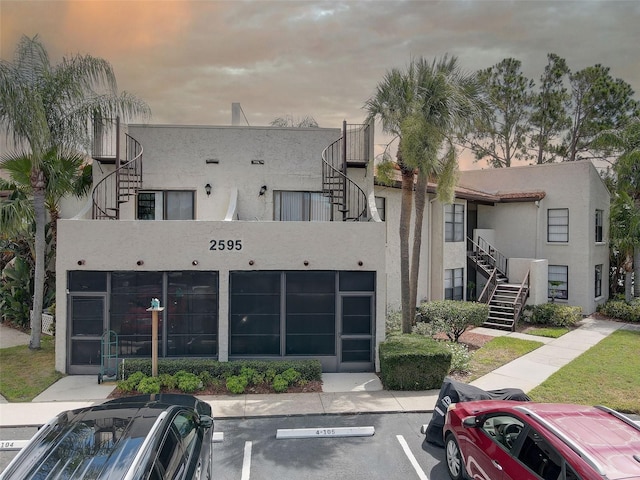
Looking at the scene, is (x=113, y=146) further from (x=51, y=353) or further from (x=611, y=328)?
(x=611, y=328)

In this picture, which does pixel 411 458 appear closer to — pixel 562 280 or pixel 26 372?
pixel 26 372

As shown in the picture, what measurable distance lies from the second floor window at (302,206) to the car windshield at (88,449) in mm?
10013

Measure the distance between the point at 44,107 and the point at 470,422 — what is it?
14233 mm

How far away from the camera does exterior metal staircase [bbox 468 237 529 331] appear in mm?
18781

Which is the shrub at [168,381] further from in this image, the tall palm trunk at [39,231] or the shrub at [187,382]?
the tall palm trunk at [39,231]

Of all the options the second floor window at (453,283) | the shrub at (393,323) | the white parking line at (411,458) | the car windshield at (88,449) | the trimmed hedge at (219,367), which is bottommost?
the white parking line at (411,458)

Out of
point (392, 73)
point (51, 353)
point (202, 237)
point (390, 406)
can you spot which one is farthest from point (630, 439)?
point (51, 353)

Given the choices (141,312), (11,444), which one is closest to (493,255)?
(141,312)

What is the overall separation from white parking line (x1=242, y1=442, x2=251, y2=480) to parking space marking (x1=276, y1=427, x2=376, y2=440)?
24.9 inches

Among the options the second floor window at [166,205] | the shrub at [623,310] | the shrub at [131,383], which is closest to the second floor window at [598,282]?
the shrub at [623,310]

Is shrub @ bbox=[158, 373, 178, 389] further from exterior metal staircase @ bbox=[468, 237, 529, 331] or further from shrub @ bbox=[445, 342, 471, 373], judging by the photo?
exterior metal staircase @ bbox=[468, 237, 529, 331]

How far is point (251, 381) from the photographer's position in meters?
11.1

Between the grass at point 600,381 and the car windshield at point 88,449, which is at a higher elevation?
the car windshield at point 88,449

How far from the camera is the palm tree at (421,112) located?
42.1 feet
